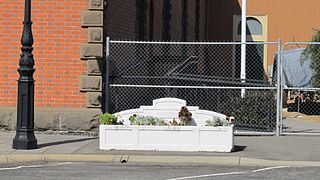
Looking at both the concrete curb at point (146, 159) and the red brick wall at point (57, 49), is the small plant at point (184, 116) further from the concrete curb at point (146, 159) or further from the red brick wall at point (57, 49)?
the red brick wall at point (57, 49)

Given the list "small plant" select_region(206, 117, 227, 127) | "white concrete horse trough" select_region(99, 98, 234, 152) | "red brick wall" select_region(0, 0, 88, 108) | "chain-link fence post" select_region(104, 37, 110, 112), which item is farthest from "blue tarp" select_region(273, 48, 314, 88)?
"white concrete horse trough" select_region(99, 98, 234, 152)

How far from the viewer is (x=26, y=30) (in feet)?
41.5

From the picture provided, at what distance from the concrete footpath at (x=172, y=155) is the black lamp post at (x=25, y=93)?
29 cm

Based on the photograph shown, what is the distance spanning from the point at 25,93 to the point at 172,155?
3.29 m

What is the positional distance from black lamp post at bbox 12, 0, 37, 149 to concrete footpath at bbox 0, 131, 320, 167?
286 mm

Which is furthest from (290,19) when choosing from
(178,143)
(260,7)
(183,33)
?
(178,143)

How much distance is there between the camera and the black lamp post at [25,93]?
12.6 meters

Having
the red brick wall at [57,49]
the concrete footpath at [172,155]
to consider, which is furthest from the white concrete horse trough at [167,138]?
the red brick wall at [57,49]

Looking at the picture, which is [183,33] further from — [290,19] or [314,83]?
[290,19]

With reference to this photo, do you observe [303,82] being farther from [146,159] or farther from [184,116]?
[146,159]

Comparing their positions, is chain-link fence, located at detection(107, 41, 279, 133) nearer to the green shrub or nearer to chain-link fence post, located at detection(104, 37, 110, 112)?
the green shrub

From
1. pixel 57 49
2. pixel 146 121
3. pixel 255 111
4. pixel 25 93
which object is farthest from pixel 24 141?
pixel 255 111

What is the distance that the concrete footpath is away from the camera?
11.8 m

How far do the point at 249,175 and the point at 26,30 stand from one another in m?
5.51
